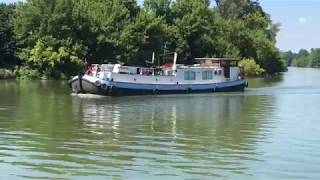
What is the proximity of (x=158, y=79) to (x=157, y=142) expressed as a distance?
30.5 m

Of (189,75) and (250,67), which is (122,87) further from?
(250,67)

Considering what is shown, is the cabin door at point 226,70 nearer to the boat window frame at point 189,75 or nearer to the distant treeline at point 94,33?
the boat window frame at point 189,75

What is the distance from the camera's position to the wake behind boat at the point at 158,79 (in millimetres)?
47562

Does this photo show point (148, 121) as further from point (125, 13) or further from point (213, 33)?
point (213, 33)

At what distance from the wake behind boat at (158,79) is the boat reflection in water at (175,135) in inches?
336

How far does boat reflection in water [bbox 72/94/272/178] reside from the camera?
15941 millimetres

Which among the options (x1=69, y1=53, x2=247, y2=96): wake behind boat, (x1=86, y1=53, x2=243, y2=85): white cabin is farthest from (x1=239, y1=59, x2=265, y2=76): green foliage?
(x1=69, y1=53, x2=247, y2=96): wake behind boat


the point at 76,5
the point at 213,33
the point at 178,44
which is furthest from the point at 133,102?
the point at 213,33

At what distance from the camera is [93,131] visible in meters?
23.5

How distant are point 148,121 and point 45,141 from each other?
825 cm

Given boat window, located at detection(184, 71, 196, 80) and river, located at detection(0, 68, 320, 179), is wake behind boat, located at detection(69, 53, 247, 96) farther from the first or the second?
river, located at detection(0, 68, 320, 179)

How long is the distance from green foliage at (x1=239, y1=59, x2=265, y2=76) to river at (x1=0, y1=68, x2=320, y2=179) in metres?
64.9

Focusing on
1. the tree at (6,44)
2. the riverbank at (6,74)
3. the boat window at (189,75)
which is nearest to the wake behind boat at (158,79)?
the boat window at (189,75)

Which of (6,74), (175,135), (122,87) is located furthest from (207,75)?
(175,135)
